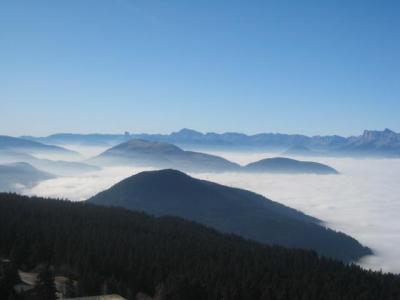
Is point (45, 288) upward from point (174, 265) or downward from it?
downward

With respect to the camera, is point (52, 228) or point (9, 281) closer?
point (9, 281)

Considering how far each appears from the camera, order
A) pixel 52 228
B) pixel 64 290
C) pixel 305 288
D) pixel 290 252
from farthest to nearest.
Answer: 1. pixel 290 252
2. pixel 52 228
3. pixel 305 288
4. pixel 64 290

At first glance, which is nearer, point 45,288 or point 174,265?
point 45,288

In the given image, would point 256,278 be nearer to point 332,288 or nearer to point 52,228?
point 332,288

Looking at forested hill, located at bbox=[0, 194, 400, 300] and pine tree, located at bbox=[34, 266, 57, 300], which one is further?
forested hill, located at bbox=[0, 194, 400, 300]

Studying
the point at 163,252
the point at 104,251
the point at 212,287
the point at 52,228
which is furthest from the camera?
the point at 52,228

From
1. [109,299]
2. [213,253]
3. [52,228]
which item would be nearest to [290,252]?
[213,253]

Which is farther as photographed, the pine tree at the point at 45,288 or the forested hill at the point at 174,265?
the forested hill at the point at 174,265

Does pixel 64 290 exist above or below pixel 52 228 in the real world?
below
